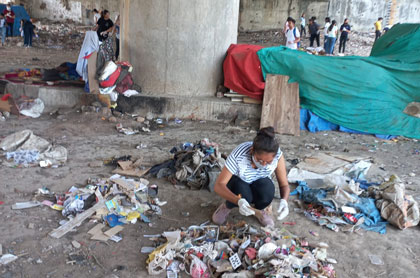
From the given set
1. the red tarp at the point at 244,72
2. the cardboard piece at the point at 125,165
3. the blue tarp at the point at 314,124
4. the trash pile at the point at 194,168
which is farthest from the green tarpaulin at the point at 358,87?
the cardboard piece at the point at 125,165

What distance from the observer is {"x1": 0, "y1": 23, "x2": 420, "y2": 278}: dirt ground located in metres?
2.88

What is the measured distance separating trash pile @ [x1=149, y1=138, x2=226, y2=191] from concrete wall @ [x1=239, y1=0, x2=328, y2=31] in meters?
19.0

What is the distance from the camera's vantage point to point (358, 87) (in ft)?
20.6

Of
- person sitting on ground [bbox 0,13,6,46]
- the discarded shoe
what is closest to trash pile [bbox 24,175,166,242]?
the discarded shoe

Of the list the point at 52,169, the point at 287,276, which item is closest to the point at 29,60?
the point at 52,169

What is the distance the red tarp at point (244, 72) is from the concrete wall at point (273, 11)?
633 inches

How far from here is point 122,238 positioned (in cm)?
318

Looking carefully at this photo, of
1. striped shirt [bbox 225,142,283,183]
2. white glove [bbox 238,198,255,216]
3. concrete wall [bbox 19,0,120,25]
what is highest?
concrete wall [bbox 19,0,120,25]

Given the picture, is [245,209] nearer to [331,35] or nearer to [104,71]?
[104,71]

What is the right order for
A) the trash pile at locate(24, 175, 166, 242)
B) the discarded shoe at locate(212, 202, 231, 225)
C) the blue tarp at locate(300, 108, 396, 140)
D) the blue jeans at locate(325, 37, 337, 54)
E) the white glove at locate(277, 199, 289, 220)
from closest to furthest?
1. the white glove at locate(277, 199, 289, 220)
2. the trash pile at locate(24, 175, 166, 242)
3. the discarded shoe at locate(212, 202, 231, 225)
4. the blue tarp at locate(300, 108, 396, 140)
5. the blue jeans at locate(325, 37, 337, 54)

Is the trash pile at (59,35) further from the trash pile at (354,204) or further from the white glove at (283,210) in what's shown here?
the white glove at (283,210)

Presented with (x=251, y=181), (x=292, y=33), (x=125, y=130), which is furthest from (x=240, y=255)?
(x=292, y=33)

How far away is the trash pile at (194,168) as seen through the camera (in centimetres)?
411

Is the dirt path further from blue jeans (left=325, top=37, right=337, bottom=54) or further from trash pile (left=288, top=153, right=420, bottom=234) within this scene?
blue jeans (left=325, top=37, right=337, bottom=54)
